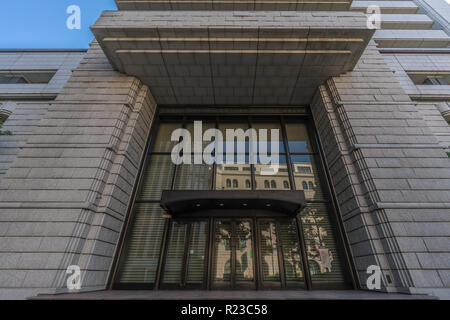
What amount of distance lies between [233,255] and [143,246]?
360 cm

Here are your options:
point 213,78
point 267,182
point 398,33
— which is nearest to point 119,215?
point 267,182

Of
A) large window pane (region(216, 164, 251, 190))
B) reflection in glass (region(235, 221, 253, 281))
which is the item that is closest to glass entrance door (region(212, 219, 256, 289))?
reflection in glass (region(235, 221, 253, 281))

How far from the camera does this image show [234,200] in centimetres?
707

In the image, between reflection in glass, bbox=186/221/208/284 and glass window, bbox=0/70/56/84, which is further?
glass window, bbox=0/70/56/84

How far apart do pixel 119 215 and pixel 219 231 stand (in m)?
3.95

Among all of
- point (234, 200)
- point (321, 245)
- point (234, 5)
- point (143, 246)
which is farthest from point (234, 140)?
point (234, 5)

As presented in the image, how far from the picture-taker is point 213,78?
9.40 meters

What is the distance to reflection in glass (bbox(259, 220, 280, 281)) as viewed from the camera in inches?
275

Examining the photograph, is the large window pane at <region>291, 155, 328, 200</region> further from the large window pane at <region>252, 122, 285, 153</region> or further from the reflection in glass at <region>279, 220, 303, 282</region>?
the reflection in glass at <region>279, 220, 303, 282</region>

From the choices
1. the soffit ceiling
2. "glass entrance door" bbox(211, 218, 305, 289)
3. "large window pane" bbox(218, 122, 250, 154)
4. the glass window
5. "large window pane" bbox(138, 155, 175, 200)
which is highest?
the soffit ceiling

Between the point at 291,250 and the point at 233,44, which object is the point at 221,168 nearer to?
the point at 291,250
